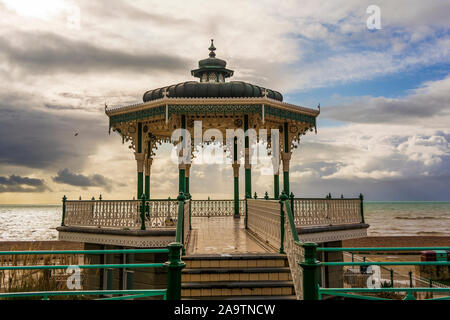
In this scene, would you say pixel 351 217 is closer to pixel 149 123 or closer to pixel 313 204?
pixel 313 204

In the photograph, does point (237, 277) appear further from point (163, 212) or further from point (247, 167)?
point (247, 167)

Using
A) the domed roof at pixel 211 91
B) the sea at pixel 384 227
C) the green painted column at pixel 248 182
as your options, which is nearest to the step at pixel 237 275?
the green painted column at pixel 248 182

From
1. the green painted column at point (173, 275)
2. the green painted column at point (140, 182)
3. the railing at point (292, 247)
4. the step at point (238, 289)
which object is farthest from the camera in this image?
the green painted column at point (140, 182)

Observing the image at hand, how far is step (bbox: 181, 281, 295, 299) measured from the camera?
7.50 m

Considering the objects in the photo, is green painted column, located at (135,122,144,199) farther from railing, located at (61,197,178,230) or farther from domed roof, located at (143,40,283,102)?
railing, located at (61,197,178,230)

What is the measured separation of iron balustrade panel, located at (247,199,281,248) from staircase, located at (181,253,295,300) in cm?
92

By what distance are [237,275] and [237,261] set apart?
1.30 feet

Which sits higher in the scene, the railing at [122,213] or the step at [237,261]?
the railing at [122,213]

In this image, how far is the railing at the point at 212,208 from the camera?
2019 cm

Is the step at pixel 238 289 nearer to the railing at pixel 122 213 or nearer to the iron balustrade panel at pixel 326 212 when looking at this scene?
the railing at pixel 122 213

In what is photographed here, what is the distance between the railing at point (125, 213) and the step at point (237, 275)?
13.2 ft
